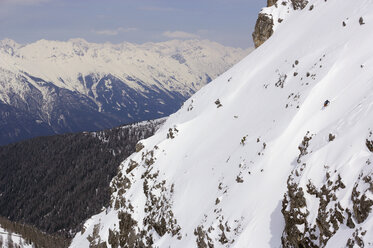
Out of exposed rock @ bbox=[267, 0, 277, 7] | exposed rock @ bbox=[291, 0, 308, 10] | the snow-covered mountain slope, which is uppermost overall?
exposed rock @ bbox=[267, 0, 277, 7]

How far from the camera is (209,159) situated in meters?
50.4

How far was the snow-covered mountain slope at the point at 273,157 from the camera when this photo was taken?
25688 millimetres

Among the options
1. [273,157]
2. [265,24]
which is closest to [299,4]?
[265,24]

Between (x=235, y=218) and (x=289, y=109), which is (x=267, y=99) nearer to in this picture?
(x=289, y=109)

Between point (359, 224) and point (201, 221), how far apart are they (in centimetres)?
2177

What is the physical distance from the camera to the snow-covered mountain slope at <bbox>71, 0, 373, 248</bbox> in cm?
2569

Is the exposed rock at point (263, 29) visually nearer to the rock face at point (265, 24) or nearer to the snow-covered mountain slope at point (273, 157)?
the rock face at point (265, 24)

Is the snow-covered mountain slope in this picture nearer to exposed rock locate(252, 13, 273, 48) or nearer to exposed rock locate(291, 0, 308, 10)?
exposed rock locate(291, 0, 308, 10)

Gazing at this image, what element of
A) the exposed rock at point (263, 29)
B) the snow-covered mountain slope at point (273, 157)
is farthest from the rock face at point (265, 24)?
the snow-covered mountain slope at point (273, 157)

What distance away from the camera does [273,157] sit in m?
37.7

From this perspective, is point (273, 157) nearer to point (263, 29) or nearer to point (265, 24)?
point (265, 24)

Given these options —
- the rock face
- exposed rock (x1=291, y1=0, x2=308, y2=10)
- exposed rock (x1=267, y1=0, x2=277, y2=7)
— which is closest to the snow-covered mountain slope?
exposed rock (x1=291, y1=0, x2=308, y2=10)

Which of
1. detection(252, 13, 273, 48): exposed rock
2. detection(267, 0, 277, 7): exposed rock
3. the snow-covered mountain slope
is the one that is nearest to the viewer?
the snow-covered mountain slope

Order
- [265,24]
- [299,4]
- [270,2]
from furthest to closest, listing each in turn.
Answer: [270,2], [265,24], [299,4]
